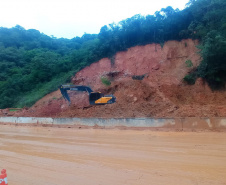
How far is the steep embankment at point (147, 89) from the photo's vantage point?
58.6ft

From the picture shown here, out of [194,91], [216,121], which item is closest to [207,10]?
[194,91]

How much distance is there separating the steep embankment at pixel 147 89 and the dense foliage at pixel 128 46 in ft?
4.17

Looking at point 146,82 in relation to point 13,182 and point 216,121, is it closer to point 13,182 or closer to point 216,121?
point 216,121

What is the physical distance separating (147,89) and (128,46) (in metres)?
10.7

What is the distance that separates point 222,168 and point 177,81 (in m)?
18.4

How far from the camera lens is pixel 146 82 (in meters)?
23.9

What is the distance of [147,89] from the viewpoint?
22266 millimetres

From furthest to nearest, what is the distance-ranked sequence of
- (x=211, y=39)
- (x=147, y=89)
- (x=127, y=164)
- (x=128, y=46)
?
(x=128, y=46)
(x=147, y=89)
(x=211, y=39)
(x=127, y=164)

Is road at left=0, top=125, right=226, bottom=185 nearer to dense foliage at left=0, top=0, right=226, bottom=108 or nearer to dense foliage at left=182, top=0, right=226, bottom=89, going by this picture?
dense foliage at left=182, top=0, right=226, bottom=89

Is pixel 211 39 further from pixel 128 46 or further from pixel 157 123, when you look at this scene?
pixel 128 46

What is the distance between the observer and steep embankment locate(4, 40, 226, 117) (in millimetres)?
17872

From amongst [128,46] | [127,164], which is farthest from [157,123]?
[128,46]

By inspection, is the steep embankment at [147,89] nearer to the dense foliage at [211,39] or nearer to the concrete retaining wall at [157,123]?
the dense foliage at [211,39]

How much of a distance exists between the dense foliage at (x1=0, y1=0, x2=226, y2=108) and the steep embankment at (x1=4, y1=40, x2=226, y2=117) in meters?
1.27
